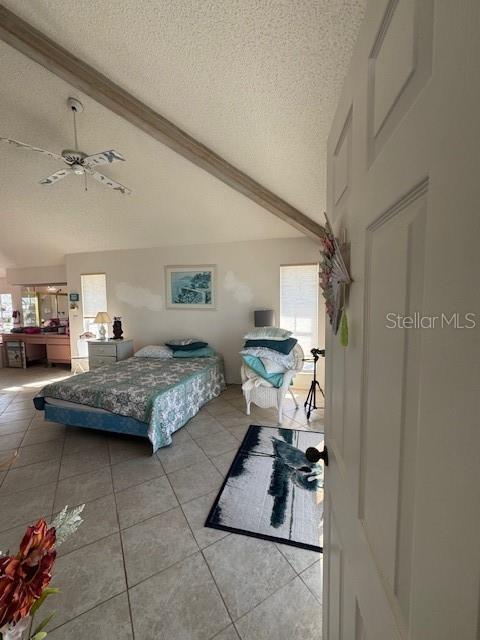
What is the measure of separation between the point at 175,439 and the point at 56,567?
138 centimetres

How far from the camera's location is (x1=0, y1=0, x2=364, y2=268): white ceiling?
1.31m

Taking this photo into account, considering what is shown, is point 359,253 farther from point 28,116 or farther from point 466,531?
point 28,116

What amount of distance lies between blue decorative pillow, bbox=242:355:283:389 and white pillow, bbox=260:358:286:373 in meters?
0.04

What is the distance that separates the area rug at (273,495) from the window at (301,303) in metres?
1.70

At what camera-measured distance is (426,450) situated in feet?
1.13

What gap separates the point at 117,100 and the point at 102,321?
11.3 feet

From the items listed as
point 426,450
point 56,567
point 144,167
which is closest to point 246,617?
point 56,567

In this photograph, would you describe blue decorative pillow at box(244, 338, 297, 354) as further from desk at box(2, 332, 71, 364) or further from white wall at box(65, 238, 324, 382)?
desk at box(2, 332, 71, 364)

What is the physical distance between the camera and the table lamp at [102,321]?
4.70 meters

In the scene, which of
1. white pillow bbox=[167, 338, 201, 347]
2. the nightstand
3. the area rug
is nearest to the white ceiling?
white pillow bbox=[167, 338, 201, 347]

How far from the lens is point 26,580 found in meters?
0.46

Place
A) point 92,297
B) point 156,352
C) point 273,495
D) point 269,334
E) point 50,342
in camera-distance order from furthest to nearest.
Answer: point 50,342 → point 92,297 → point 156,352 → point 269,334 → point 273,495

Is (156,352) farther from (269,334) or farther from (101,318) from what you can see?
(269,334)

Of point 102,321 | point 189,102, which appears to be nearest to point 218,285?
point 102,321
